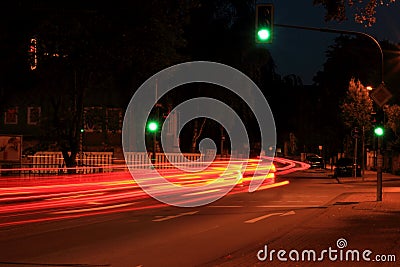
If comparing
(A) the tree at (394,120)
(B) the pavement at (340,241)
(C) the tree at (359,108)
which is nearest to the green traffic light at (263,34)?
(B) the pavement at (340,241)

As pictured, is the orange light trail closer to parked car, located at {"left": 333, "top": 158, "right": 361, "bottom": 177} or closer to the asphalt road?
the asphalt road

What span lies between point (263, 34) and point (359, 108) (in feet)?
103

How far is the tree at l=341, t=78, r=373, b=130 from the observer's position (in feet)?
162

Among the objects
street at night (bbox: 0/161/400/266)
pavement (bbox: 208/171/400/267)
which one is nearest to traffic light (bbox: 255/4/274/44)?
street at night (bbox: 0/161/400/266)

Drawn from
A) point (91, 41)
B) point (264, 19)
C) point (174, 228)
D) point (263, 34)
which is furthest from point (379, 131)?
point (91, 41)

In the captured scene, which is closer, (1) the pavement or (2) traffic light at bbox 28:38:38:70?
(1) the pavement

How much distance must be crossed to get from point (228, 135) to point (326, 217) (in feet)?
156

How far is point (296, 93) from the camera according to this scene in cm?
→ 7619

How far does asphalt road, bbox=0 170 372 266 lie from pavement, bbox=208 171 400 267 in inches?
14.9

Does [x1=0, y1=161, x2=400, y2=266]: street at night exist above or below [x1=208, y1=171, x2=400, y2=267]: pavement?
below

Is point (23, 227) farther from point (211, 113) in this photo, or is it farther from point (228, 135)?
point (228, 135)

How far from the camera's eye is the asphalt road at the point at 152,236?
38.2 feet

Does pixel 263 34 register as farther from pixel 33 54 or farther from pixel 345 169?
pixel 345 169

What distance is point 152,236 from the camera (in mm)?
14734
